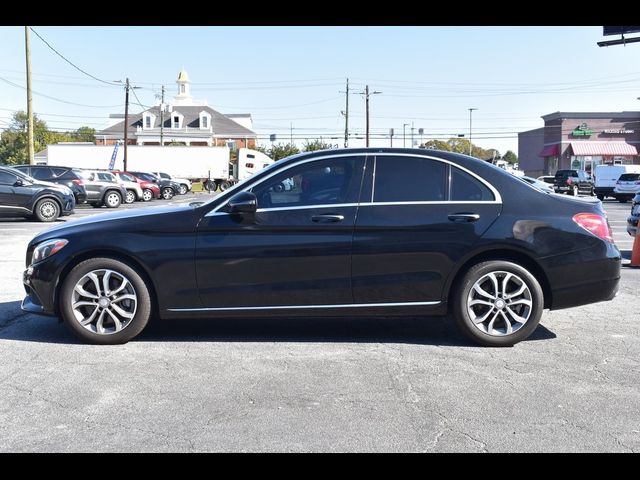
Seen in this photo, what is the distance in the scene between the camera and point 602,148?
65938 mm

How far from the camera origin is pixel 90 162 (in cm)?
5672

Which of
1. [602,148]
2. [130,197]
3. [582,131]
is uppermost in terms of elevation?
[582,131]

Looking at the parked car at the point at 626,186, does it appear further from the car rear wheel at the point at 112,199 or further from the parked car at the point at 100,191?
the car rear wheel at the point at 112,199

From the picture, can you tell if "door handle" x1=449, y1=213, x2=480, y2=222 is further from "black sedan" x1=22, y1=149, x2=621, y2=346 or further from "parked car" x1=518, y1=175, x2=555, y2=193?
"parked car" x1=518, y1=175, x2=555, y2=193

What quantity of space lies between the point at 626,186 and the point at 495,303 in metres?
33.3

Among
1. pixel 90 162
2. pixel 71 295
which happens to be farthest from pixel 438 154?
pixel 90 162

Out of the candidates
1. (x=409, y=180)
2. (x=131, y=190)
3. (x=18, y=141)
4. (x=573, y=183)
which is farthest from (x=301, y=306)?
(x=18, y=141)

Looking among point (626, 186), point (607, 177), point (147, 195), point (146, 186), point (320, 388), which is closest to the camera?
point (320, 388)

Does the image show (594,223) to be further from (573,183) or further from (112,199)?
(573,183)

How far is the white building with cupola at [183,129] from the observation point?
93062 mm

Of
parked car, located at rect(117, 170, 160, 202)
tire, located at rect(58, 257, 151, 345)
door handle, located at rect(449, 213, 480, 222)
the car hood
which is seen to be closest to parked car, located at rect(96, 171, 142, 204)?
parked car, located at rect(117, 170, 160, 202)

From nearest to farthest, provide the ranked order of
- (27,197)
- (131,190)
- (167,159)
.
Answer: (27,197)
(131,190)
(167,159)

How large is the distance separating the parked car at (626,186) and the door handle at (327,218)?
33369mm

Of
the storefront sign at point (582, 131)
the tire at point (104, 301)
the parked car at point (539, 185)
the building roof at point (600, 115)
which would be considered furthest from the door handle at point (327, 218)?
the building roof at point (600, 115)
